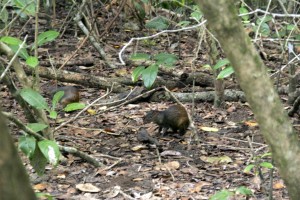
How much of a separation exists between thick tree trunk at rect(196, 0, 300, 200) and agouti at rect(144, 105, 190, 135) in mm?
2825

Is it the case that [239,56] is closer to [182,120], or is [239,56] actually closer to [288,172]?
[288,172]

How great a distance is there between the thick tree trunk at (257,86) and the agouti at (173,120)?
2.82m

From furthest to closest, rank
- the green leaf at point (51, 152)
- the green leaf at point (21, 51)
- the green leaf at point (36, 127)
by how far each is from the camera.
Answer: the green leaf at point (21, 51) → the green leaf at point (36, 127) → the green leaf at point (51, 152)

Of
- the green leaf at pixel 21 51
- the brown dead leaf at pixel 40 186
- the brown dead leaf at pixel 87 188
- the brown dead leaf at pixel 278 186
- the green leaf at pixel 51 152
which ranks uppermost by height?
the green leaf at pixel 21 51

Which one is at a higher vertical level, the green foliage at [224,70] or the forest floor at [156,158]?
the green foliage at [224,70]

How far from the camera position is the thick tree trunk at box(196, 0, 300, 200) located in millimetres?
1736

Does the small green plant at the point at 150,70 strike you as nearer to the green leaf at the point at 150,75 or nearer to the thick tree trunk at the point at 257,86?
the green leaf at the point at 150,75

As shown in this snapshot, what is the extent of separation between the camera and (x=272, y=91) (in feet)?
6.03

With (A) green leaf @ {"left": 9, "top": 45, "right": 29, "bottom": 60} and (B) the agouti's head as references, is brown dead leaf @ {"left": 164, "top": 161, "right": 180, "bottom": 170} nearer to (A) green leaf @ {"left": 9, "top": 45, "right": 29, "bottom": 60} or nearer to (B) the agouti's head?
(B) the agouti's head

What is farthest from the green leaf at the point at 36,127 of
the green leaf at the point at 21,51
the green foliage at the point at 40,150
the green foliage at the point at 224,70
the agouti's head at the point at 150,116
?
the agouti's head at the point at 150,116

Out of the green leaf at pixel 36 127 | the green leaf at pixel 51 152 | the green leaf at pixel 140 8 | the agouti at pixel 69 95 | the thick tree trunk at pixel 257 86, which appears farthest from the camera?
the green leaf at pixel 140 8

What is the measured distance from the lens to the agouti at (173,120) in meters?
4.77

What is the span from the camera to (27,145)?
10.4 ft

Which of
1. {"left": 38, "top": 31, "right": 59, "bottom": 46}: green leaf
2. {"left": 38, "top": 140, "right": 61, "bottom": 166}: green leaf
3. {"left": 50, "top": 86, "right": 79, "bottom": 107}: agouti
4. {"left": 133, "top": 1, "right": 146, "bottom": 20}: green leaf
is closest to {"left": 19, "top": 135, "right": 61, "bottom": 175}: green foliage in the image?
{"left": 38, "top": 140, "right": 61, "bottom": 166}: green leaf
